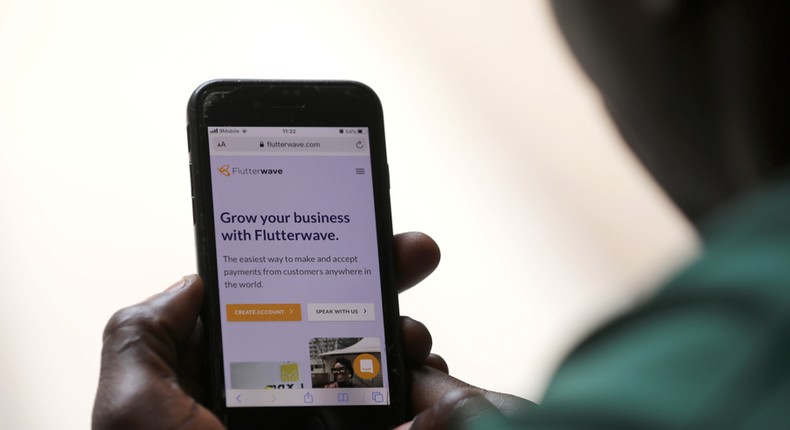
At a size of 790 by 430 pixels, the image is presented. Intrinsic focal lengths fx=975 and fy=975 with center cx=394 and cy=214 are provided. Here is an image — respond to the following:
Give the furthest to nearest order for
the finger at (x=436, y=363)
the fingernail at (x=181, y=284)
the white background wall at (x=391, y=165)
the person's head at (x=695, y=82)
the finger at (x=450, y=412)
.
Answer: the white background wall at (x=391, y=165)
the finger at (x=436, y=363)
the fingernail at (x=181, y=284)
the finger at (x=450, y=412)
the person's head at (x=695, y=82)

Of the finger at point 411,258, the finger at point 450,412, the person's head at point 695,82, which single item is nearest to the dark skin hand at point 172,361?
the finger at point 411,258

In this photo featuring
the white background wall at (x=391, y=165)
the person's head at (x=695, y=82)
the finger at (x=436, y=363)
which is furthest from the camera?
the white background wall at (x=391, y=165)

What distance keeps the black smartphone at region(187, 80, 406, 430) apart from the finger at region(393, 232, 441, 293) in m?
0.03

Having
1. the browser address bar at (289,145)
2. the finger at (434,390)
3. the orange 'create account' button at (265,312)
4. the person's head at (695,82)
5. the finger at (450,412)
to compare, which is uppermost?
the person's head at (695,82)

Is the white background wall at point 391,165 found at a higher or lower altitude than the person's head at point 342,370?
higher

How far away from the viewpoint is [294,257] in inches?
29.3

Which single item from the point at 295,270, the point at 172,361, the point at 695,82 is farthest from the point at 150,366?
the point at 695,82

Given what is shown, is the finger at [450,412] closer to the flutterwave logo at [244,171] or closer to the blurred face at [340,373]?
the blurred face at [340,373]

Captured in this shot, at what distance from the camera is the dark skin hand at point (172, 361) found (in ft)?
2.06

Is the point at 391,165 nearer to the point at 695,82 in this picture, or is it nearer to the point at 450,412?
the point at 450,412

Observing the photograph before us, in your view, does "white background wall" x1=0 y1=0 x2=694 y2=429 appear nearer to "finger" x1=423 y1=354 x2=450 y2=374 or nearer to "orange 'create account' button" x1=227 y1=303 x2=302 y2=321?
"finger" x1=423 y1=354 x2=450 y2=374

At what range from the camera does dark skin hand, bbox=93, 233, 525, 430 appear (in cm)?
63

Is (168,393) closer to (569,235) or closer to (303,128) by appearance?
(303,128)

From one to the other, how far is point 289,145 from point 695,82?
44 cm
